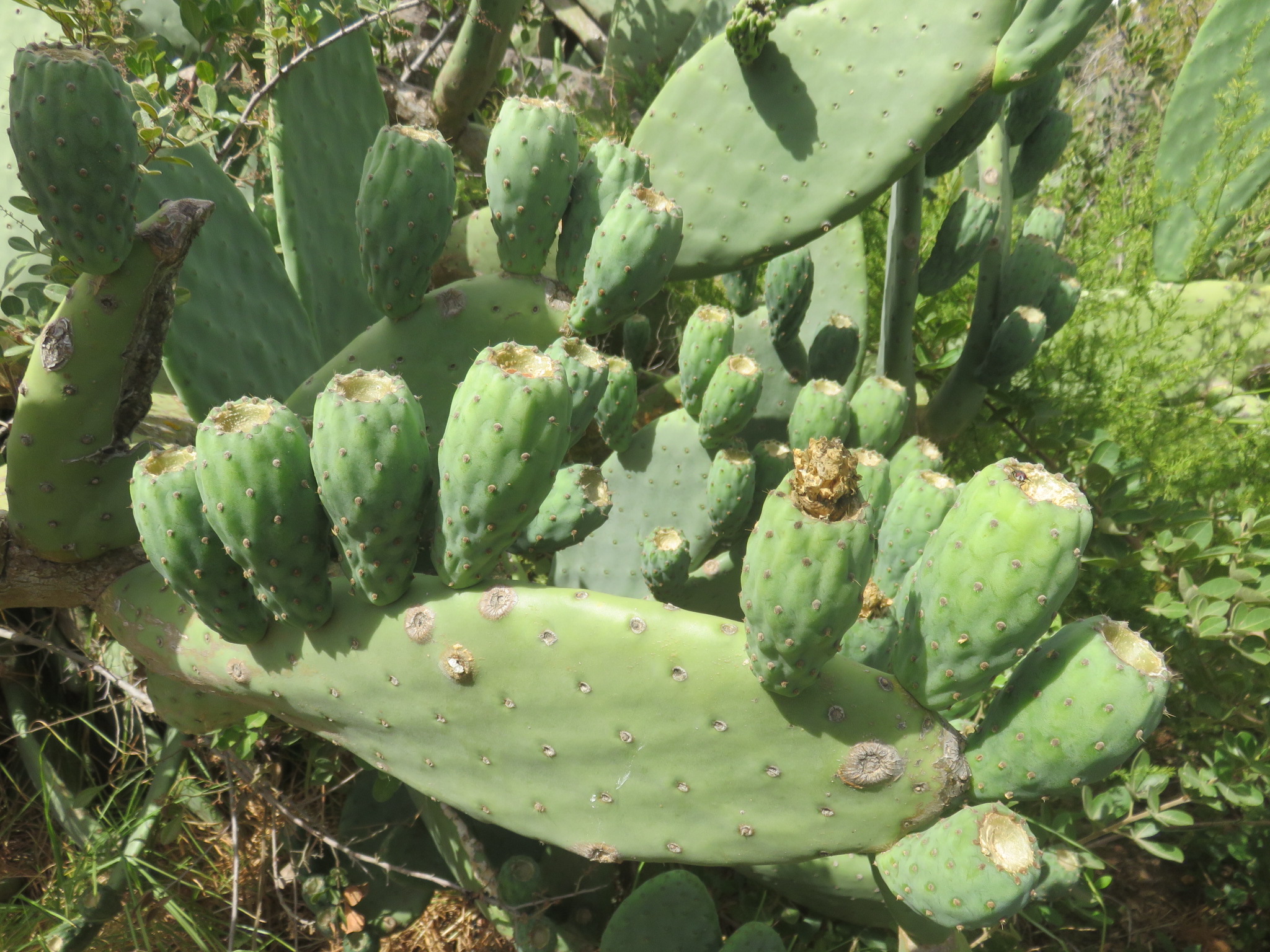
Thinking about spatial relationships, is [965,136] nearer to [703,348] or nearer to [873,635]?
[703,348]

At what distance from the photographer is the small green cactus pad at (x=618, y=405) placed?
176cm

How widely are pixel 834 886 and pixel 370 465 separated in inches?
49.9

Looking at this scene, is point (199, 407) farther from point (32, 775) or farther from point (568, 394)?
point (32, 775)

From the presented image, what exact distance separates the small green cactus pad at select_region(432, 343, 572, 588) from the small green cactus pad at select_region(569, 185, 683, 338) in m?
0.39

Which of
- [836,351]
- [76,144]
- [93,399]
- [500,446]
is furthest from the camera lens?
[836,351]

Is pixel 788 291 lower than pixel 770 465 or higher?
higher

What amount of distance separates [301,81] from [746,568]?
5.45 ft

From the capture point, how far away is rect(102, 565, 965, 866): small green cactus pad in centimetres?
94

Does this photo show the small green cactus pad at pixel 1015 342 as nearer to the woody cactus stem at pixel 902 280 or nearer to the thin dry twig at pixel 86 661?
the woody cactus stem at pixel 902 280

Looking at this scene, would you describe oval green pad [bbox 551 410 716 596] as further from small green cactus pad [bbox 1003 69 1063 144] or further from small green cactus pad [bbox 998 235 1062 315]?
small green cactus pad [bbox 1003 69 1063 144]

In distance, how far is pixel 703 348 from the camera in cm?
182

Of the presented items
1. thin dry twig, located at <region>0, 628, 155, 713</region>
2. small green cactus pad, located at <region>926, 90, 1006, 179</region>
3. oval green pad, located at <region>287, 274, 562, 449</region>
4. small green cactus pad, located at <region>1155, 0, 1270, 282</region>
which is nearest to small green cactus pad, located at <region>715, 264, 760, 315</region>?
small green cactus pad, located at <region>926, 90, 1006, 179</region>

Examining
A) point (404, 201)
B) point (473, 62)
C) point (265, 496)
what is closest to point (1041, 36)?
point (404, 201)

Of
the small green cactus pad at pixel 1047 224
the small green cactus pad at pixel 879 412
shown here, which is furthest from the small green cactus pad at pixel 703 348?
the small green cactus pad at pixel 1047 224
